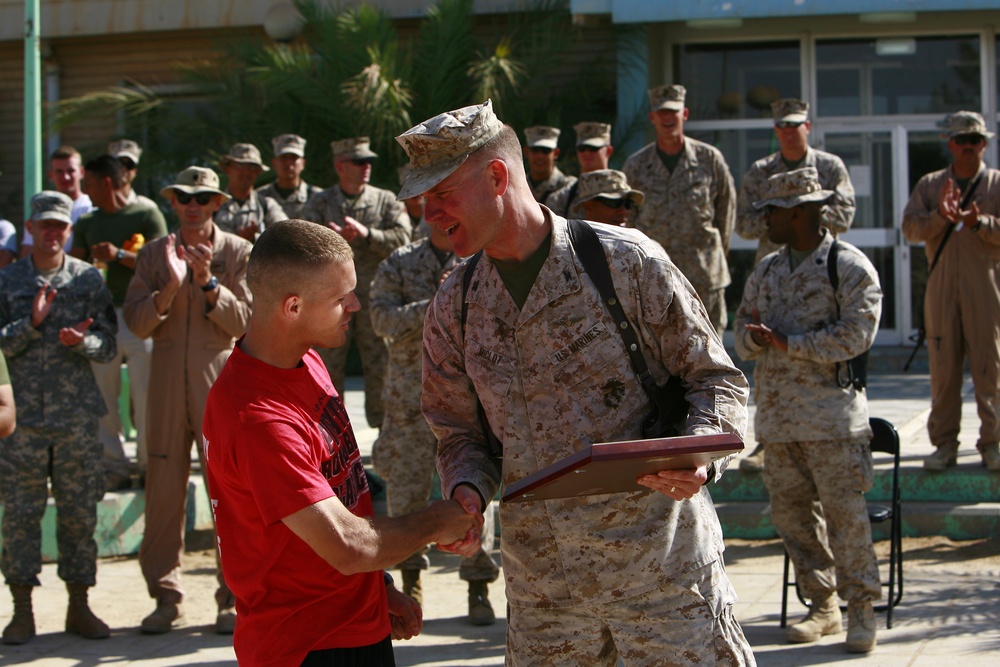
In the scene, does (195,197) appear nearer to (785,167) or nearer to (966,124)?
(785,167)

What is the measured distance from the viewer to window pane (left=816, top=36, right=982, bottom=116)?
14.7 meters

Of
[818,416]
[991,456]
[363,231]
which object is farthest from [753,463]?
[363,231]

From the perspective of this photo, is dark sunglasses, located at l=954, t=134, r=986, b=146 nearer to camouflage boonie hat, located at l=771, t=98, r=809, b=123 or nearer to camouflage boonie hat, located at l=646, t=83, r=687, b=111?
camouflage boonie hat, located at l=771, t=98, r=809, b=123

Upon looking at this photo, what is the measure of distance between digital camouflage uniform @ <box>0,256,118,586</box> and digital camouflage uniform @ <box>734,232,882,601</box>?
362 cm

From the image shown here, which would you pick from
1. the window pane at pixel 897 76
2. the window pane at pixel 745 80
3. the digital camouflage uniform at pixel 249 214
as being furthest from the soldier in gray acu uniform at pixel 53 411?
the window pane at pixel 897 76

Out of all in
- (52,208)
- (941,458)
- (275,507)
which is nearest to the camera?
(275,507)

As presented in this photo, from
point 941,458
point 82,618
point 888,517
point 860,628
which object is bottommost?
point 82,618

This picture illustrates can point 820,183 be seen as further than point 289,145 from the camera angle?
No

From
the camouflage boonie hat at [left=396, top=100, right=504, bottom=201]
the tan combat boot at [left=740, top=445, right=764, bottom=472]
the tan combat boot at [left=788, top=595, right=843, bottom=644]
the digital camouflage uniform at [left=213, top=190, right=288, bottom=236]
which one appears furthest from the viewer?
the digital camouflage uniform at [left=213, top=190, right=288, bottom=236]

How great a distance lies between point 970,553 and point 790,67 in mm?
8589

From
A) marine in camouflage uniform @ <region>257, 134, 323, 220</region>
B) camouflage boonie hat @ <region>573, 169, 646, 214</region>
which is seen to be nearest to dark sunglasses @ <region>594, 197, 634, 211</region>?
camouflage boonie hat @ <region>573, 169, 646, 214</region>

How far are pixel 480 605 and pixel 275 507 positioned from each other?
396cm

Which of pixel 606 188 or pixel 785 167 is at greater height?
pixel 785 167

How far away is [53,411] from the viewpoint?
701cm
